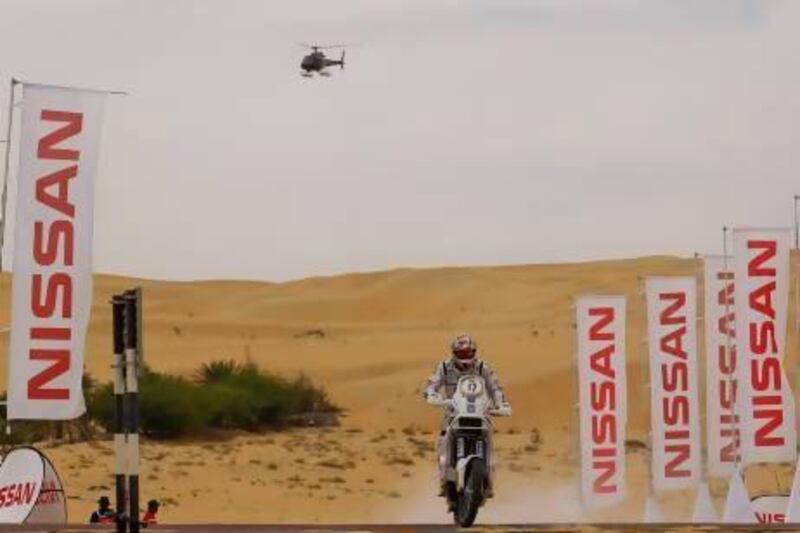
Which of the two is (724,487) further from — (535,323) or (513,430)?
(535,323)

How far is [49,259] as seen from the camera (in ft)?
74.1

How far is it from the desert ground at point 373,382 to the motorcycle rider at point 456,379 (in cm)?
1338

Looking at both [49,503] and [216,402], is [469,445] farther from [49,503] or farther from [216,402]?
[216,402]

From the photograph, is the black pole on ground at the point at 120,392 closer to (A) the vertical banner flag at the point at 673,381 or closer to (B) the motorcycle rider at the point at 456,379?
(B) the motorcycle rider at the point at 456,379

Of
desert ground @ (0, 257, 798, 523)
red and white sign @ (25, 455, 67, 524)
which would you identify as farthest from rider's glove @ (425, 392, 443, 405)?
desert ground @ (0, 257, 798, 523)

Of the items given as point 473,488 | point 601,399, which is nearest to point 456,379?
point 473,488

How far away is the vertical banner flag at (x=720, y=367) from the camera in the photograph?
2992 cm

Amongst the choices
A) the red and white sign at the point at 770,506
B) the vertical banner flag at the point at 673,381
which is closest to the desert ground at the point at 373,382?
the vertical banner flag at the point at 673,381

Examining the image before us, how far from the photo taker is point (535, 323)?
93562mm

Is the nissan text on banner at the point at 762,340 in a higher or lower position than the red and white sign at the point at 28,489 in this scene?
higher

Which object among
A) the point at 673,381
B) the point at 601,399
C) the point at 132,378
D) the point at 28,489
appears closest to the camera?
the point at 132,378

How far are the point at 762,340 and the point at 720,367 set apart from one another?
3.64 meters

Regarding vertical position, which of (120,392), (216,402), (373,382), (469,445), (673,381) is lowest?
(469,445)

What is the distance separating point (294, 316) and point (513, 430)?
41.4 meters
